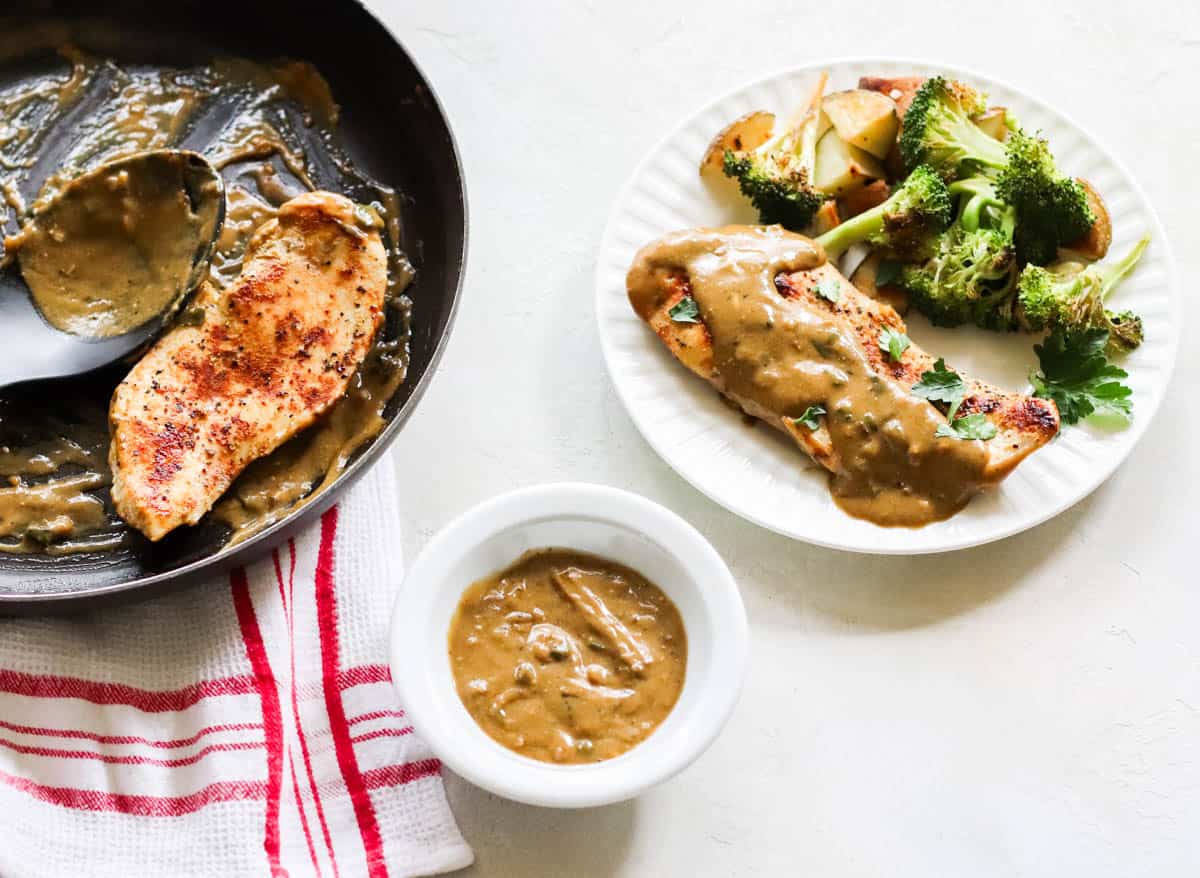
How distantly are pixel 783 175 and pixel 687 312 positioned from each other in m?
0.39

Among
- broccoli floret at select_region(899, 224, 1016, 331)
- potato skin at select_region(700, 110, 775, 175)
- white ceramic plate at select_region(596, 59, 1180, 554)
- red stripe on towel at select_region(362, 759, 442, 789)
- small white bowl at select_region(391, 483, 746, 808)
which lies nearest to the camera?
small white bowl at select_region(391, 483, 746, 808)

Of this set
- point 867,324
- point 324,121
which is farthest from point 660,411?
point 324,121

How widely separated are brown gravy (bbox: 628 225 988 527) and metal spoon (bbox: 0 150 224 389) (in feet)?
3.40

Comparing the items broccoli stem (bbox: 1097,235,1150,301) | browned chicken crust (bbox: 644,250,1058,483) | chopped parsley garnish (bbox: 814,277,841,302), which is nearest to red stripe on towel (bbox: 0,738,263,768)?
browned chicken crust (bbox: 644,250,1058,483)

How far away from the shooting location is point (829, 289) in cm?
258

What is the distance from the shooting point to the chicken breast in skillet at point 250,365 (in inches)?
90.0

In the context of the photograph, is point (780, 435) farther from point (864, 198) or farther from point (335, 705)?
point (335, 705)

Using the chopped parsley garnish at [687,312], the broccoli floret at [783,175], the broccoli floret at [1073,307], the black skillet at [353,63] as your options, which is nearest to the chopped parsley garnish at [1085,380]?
the broccoli floret at [1073,307]

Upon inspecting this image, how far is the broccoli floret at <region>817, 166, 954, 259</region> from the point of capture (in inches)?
105

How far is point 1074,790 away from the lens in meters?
2.54

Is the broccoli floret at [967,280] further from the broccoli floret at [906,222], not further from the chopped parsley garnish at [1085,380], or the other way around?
the chopped parsley garnish at [1085,380]

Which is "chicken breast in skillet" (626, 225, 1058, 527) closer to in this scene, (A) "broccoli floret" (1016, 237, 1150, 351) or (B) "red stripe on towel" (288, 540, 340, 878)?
(A) "broccoli floret" (1016, 237, 1150, 351)

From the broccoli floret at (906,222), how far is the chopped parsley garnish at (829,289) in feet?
0.55

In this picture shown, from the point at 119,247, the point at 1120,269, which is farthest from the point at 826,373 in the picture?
the point at 119,247
